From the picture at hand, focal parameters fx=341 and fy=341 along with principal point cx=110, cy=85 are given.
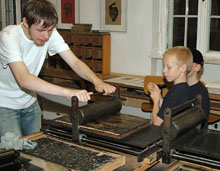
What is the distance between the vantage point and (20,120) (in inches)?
86.0

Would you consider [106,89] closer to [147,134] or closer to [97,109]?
[97,109]

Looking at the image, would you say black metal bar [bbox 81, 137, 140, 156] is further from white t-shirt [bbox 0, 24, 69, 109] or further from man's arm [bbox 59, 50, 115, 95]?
white t-shirt [bbox 0, 24, 69, 109]

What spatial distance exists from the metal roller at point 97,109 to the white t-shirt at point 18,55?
48cm

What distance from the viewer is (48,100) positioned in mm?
5172

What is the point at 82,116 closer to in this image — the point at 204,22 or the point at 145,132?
the point at 145,132

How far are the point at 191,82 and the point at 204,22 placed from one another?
1.68 m

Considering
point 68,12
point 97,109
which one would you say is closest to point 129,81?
point 68,12

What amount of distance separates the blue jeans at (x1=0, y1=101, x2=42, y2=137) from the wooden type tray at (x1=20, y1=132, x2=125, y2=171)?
0.41 meters

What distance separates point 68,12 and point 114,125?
144 inches

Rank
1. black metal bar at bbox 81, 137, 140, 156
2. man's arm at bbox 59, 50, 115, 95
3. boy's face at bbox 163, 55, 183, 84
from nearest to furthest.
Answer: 1. black metal bar at bbox 81, 137, 140, 156
2. man's arm at bbox 59, 50, 115, 95
3. boy's face at bbox 163, 55, 183, 84

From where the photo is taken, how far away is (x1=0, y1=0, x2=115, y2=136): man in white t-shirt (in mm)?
1798

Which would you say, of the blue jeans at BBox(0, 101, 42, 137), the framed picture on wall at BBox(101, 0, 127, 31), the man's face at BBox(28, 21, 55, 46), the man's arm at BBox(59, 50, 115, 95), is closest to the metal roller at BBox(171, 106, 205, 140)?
the man's arm at BBox(59, 50, 115, 95)

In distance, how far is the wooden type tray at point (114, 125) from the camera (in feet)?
5.50

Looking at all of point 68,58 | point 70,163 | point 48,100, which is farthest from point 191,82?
point 48,100
